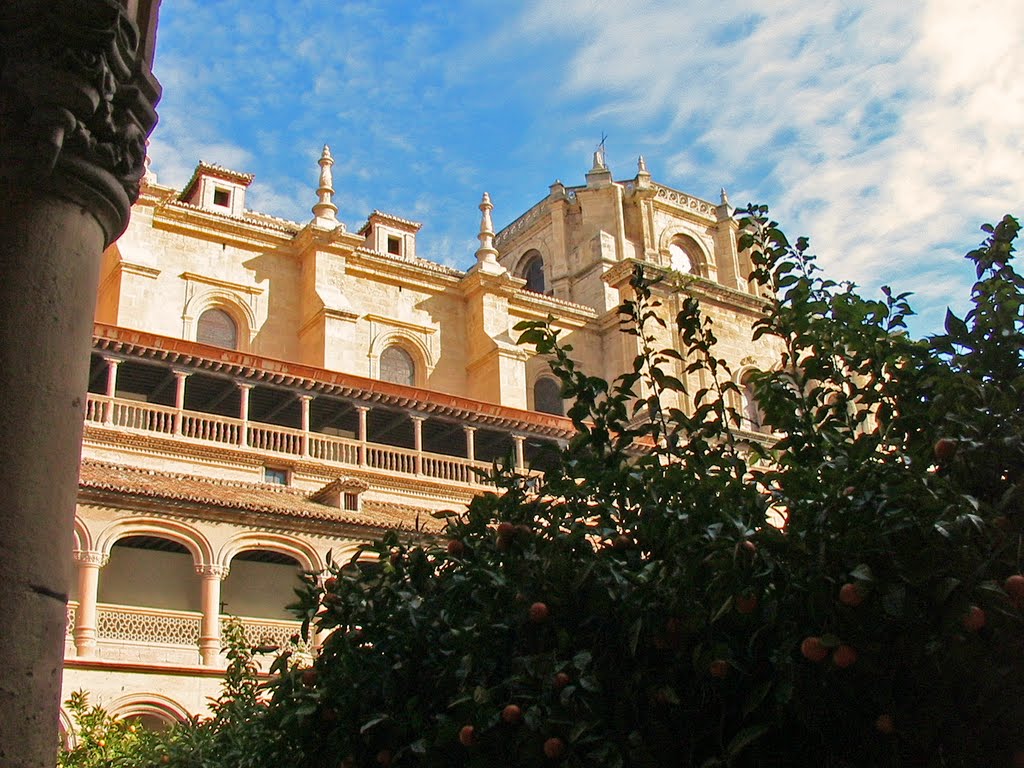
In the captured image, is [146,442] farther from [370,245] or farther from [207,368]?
[370,245]

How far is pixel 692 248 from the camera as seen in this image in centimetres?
4694

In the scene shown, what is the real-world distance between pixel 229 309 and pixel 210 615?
15702 mm

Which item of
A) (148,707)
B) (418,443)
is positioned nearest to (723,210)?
(418,443)

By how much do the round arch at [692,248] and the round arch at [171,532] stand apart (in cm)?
2913

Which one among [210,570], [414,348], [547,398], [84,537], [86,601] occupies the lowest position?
[86,601]

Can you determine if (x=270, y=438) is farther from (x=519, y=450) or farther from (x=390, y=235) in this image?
(x=390, y=235)

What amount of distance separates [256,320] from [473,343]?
729cm

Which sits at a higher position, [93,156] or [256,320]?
[256,320]

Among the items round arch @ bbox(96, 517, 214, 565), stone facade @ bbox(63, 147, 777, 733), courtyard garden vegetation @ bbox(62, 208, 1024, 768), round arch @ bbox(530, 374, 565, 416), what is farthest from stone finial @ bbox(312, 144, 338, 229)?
courtyard garden vegetation @ bbox(62, 208, 1024, 768)

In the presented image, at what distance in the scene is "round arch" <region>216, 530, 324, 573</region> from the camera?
20891 millimetres

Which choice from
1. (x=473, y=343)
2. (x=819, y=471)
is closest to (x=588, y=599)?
(x=819, y=471)

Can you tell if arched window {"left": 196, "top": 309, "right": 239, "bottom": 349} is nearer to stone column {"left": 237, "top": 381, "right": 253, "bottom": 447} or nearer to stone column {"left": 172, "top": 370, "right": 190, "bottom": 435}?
stone column {"left": 237, "top": 381, "right": 253, "bottom": 447}

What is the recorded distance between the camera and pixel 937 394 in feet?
15.6

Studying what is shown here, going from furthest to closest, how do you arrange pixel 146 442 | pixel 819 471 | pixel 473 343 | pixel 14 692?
pixel 473 343, pixel 146 442, pixel 819 471, pixel 14 692
